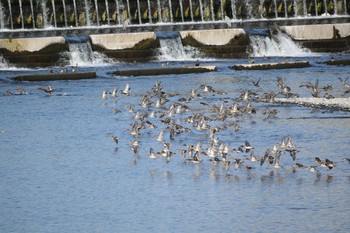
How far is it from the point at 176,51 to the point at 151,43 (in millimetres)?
1240

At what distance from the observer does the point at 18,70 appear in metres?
37.7

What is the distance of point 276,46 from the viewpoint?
4228cm

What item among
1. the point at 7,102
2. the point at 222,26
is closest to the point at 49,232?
the point at 7,102

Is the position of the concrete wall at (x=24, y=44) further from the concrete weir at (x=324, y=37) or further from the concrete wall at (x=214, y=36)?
the concrete weir at (x=324, y=37)

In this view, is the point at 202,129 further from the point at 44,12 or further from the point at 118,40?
the point at 44,12

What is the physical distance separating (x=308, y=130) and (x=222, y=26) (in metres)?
26.6

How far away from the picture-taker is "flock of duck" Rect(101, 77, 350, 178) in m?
17.5

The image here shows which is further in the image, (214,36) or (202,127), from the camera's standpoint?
(214,36)

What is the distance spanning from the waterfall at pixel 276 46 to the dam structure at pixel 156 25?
22cm

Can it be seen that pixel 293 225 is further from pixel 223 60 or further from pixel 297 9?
pixel 297 9

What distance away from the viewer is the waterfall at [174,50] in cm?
4059

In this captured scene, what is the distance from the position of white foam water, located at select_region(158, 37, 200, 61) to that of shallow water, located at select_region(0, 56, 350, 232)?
46.6ft

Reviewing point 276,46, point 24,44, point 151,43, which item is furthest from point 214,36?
point 24,44

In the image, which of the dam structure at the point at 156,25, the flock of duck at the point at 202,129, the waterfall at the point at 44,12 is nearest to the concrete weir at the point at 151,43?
the dam structure at the point at 156,25
